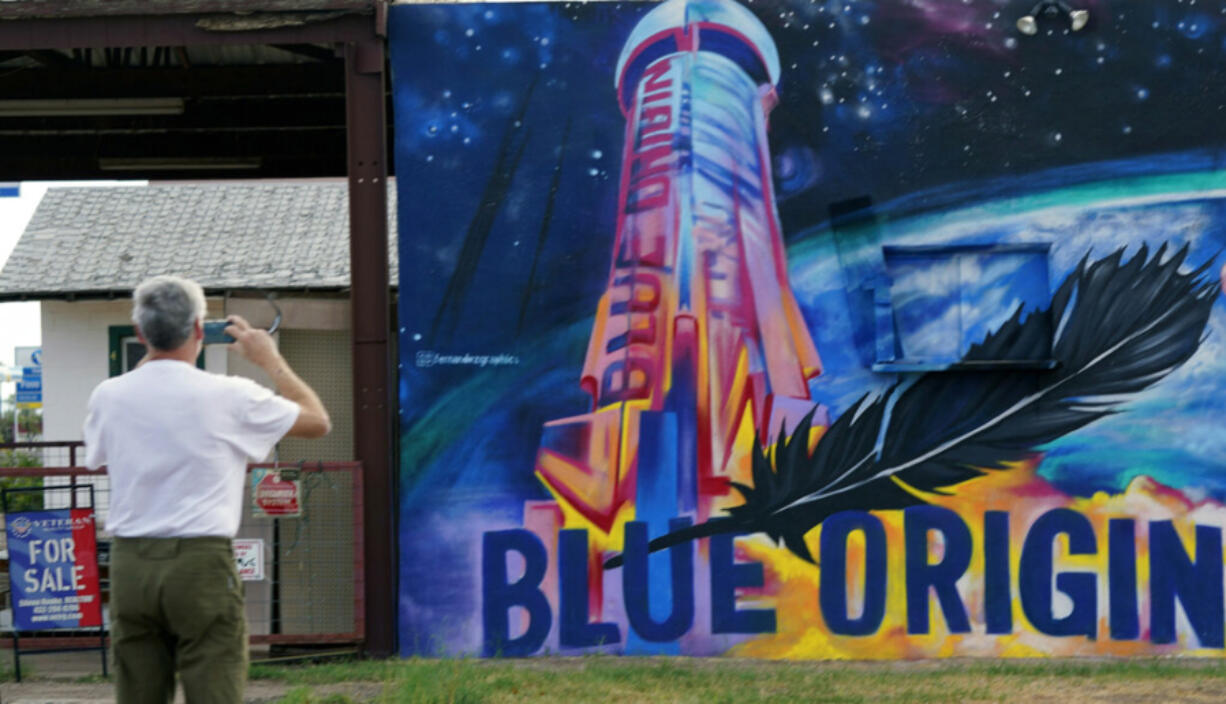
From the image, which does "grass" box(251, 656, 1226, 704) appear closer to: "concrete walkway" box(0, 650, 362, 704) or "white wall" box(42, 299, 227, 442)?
"concrete walkway" box(0, 650, 362, 704)

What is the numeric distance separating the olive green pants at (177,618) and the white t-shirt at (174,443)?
2.7 inches

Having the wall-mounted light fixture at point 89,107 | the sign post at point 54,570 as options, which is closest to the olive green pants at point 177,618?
the sign post at point 54,570

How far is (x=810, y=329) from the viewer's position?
365 inches

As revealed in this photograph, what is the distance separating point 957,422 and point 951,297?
79 cm

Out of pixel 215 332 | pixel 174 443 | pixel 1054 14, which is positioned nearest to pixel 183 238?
pixel 1054 14

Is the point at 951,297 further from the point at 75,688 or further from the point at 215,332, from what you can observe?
the point at 75,688

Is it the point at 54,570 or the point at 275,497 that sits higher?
the point at 275,497

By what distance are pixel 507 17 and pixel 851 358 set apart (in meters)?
3.11

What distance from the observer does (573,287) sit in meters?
9.34

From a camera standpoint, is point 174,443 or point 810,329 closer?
point 174,443

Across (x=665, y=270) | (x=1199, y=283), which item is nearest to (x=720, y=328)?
(x=665, y=270)

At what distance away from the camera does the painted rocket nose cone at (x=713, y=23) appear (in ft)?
30.8

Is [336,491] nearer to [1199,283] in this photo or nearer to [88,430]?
[88,430]

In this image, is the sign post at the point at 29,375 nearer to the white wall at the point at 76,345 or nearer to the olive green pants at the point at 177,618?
the white wall at the point at 76,345
